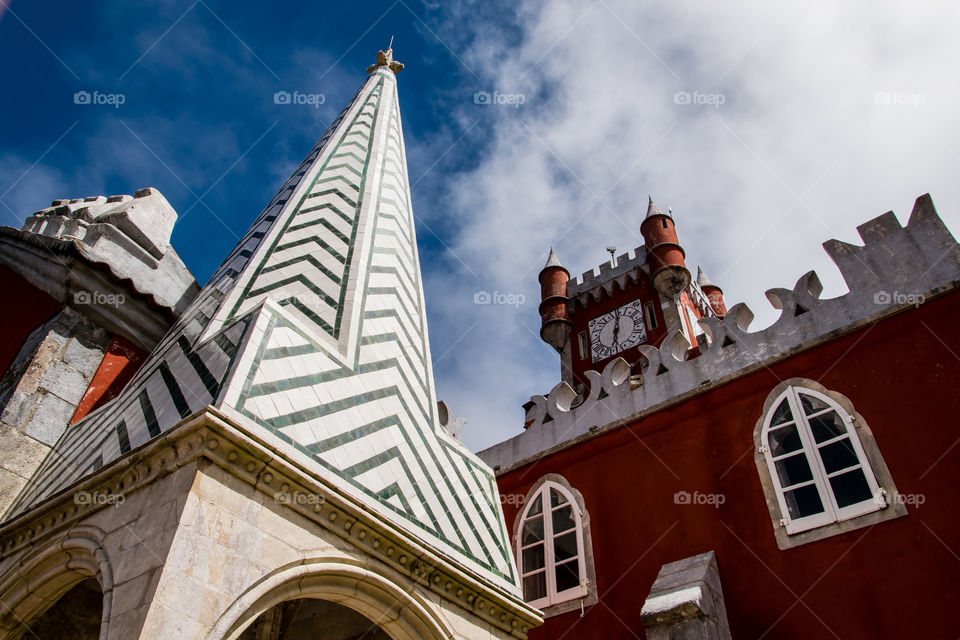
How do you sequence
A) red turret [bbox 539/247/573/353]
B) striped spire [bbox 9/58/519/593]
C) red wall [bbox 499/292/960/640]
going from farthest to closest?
red turret [bbox 539/247/573/353] < red wall [bbox 499/292/960/640] < striped spire [bbox 9/58/519/593]

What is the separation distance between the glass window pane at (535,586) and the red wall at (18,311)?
7.01 meters

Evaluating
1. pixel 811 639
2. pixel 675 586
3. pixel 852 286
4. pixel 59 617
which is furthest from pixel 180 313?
pixel 852 286

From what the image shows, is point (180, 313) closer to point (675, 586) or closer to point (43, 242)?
point (43, 242)

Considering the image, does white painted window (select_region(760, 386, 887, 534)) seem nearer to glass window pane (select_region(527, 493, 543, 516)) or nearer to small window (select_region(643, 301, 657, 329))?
glass window pane (select_region(527, 493, 543, 516))

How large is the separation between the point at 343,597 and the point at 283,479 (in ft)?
2.76

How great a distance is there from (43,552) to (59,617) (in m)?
1.25

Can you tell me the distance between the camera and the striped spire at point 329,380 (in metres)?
4.41

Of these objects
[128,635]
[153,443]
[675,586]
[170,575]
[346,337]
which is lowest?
[128,635]

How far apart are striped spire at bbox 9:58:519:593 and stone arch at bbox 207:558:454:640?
46 cm

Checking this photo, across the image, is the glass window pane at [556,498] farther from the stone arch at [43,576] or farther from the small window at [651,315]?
the small window at [651,315]

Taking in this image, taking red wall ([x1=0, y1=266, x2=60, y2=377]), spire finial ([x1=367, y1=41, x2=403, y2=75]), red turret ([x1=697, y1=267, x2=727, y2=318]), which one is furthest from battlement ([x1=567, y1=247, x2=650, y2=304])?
red wall ([x1=0, y1=266, x2=60, y2=377])

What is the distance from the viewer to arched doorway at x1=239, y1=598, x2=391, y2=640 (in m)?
5.39

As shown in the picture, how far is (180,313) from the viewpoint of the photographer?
25.0 feet

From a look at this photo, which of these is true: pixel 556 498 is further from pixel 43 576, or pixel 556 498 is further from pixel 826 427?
pixel 43 576
